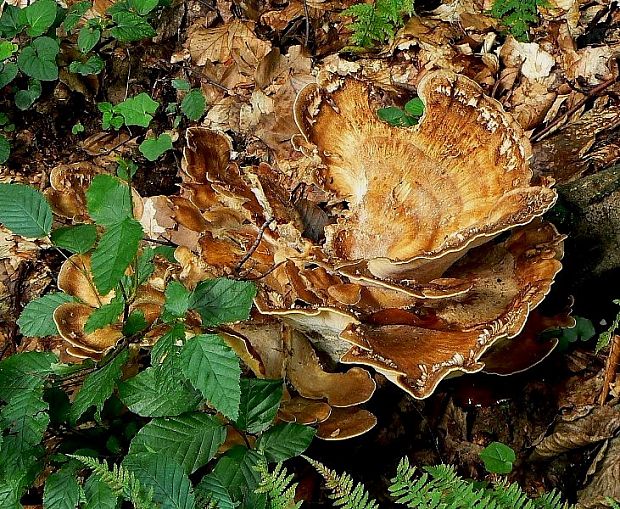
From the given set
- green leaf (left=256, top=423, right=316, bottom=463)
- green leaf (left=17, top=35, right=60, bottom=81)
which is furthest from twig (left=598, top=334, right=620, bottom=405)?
green leaf (left=17, top=35, right=60, bottom=81)

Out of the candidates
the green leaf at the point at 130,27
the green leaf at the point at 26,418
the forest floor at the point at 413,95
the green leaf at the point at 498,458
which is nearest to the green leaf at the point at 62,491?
the green leaf at the point at 26,418

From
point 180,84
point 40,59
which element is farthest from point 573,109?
point 40,59

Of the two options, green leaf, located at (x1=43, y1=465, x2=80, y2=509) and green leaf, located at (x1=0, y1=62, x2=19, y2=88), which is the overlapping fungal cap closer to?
green leaf, located at (x1=43, y1=465, x2=80, y2=509)

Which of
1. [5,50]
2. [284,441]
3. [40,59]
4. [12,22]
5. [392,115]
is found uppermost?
[12,22]

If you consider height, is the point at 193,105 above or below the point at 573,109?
above

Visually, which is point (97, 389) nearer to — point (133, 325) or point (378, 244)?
point (133, 325)

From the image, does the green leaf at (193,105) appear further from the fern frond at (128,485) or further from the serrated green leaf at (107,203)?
the fern frond at (128,485)

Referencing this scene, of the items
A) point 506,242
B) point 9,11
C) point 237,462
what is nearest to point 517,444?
point 506,242
